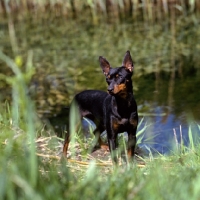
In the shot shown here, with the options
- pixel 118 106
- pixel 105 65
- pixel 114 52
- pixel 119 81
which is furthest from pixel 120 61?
pixel 119 81

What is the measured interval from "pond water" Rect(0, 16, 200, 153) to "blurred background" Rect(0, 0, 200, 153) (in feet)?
0.04

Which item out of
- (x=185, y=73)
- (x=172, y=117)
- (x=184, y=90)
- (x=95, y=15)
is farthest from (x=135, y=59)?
(x=95, y=15)

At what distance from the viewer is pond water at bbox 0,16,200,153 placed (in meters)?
7.24

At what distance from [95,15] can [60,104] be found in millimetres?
7841

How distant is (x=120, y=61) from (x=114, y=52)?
97 cm

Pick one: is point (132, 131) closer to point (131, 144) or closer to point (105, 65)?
point (131, 144)

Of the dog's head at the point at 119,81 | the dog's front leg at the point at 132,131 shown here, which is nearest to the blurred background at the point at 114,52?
the dog's front leg at the point at 132,131

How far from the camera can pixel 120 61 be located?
10.6m

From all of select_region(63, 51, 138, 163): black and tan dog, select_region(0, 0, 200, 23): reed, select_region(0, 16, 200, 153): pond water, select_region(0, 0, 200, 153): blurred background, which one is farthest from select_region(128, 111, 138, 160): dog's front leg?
select_region(0, 0, 200, 23): reed

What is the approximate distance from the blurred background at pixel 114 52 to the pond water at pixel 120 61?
1cm

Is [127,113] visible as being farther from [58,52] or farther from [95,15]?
[95,15]

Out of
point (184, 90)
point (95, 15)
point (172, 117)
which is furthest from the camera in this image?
point (95, 15)

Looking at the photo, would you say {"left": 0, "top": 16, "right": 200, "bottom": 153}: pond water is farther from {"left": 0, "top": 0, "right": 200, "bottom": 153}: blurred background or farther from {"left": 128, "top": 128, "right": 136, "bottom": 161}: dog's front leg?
{"left": 128, "top": 128, "right": 136, "bottom": 161}: dog's front leg

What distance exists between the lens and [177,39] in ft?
39.7
